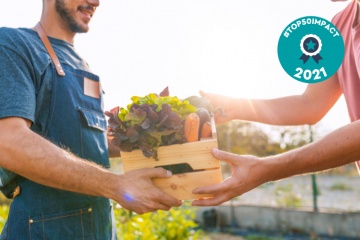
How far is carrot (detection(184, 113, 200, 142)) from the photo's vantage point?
1613 mm

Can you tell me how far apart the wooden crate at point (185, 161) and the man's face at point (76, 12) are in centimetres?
106

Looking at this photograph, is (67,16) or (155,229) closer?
(67,16)

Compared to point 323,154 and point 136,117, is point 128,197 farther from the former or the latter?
point 323,154

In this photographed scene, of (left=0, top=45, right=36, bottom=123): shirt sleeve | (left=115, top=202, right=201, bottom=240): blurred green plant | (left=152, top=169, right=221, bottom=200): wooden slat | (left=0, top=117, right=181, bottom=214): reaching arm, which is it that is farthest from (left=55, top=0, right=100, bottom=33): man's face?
(left=115, top=202, right=201, bottom=240): blurred green plant

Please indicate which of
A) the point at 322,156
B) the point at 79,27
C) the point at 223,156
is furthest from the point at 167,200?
the point at 79,27

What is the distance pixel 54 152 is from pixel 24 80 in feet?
1.34

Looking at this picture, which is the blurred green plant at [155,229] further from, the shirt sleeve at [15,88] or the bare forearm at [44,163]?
the shirt sleeve at [15,88]

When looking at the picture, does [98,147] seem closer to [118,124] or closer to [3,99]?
[118,124]

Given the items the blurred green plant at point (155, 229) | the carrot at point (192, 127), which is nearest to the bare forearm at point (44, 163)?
the carrot at point (192, 127)

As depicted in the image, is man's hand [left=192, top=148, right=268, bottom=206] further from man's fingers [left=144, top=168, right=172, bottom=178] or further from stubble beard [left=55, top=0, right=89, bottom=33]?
stubble beard [left=55, top=0, right=89, bottom=33]

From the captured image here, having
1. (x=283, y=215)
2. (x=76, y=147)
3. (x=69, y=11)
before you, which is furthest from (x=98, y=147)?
(x=283, y=215)

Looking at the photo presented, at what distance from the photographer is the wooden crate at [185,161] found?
1604 millimetres

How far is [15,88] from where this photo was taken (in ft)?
4.55

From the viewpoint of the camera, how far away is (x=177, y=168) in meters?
1.75
